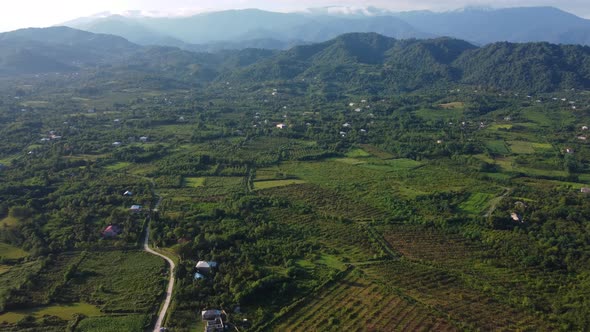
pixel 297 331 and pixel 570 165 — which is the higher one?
pixel 570 165

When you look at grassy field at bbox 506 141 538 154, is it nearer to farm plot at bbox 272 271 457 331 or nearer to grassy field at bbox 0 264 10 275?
farm plot at bbox 272 271 457 331

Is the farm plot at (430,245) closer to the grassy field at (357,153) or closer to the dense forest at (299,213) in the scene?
the dense forest at (299,213)

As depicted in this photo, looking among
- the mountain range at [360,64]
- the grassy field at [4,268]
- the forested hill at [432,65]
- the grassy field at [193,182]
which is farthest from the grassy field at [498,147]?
the grassy field at [4,268]

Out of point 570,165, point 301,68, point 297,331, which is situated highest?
point 301,68

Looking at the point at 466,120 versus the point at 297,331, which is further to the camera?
Answer: the point at 466,120

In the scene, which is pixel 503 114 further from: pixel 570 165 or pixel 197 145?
pixel 197 145

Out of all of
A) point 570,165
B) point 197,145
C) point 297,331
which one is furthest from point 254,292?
point 570,165
